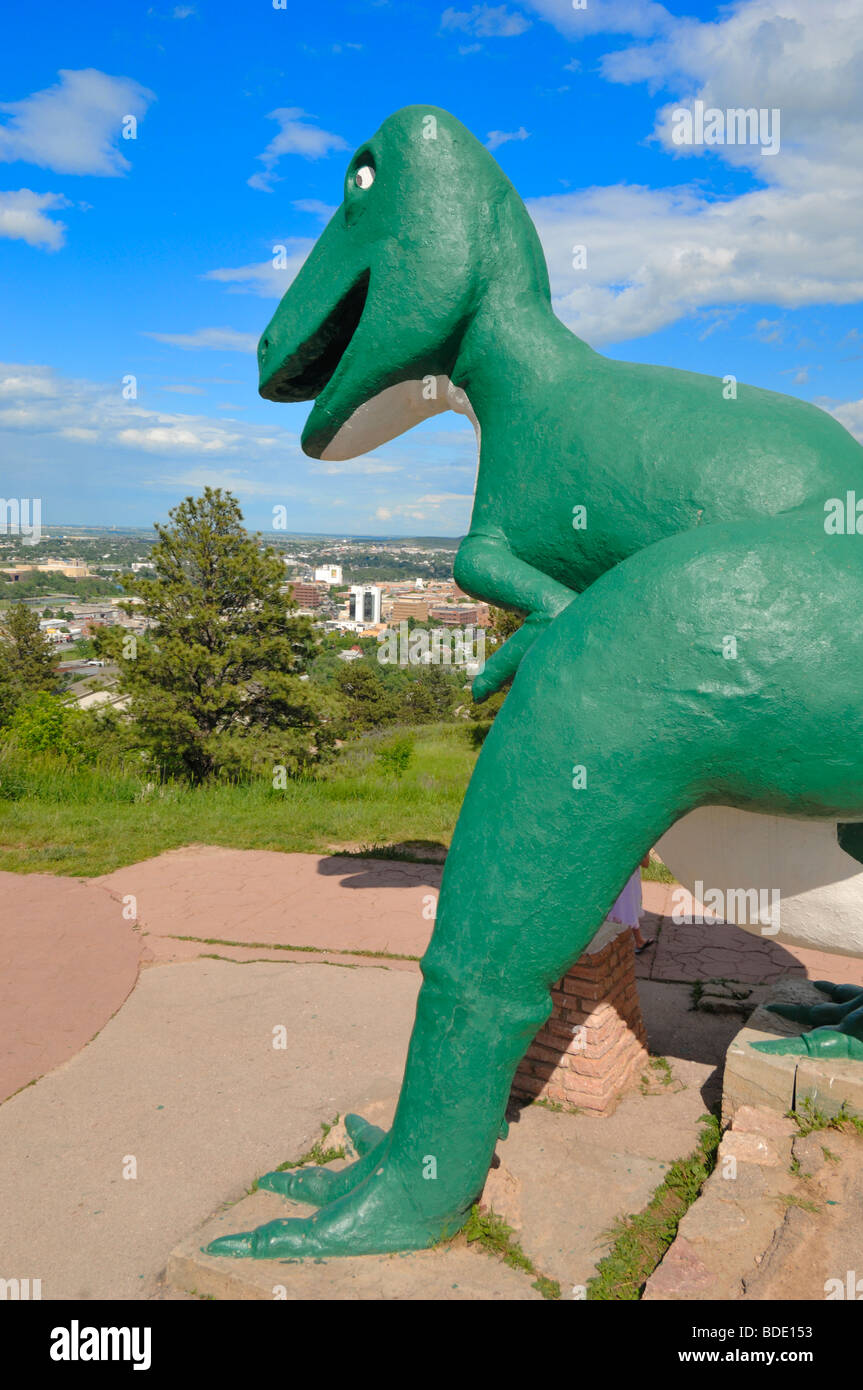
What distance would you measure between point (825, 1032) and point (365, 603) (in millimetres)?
71137

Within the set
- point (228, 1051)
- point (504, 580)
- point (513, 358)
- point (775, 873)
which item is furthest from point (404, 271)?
point (228, 1051)

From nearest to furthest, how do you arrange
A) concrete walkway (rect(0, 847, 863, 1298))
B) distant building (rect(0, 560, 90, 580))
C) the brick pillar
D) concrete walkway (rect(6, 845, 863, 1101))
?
concrete walkway (rect(0, 847, 863, 1298)) < the brick pillar < concrete walkway (rect(6, 845, 863, 1101)) < distant building (rect(0, 560, 90, 580))

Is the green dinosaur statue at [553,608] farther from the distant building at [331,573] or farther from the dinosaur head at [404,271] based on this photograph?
the distant building at [331,573]

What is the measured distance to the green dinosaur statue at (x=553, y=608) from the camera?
5.46ft

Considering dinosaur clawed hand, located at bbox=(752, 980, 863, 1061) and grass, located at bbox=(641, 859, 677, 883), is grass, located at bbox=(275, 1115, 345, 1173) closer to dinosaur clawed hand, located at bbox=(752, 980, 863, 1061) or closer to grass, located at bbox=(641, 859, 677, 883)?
dinosaur clawed hand, located at bbox=(752, 980, 863, 1061)

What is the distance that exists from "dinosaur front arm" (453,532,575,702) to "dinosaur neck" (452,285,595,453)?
0.27 meters

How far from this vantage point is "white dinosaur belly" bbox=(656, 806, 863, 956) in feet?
7.08

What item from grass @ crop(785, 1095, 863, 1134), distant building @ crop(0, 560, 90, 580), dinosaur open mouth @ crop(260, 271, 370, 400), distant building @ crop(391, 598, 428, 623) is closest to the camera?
dinosaur open mouth @ crop(260, 271, 370, 400)

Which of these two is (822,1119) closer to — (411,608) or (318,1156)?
(318,1156)


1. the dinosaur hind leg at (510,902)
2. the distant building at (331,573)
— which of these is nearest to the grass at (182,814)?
the dinosaur hind leg at (510,902)

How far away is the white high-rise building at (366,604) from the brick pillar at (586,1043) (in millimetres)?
64261

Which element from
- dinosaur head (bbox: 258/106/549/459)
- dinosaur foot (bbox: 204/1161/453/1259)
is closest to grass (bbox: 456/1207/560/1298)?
dinosaur foot (bbox: 204/1161/453/1259)

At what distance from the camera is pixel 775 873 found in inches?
86.4
